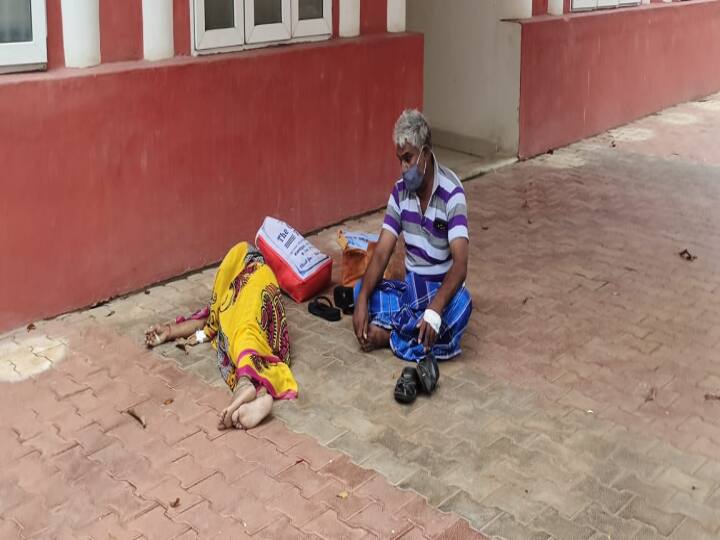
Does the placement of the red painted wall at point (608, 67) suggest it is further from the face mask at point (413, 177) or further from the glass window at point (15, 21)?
the glass window at point (15, 21)

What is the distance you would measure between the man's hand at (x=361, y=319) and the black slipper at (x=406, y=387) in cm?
43

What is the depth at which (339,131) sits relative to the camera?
708 centimetres

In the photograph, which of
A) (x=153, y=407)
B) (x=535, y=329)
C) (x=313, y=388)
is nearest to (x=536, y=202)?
(x=535, y=329)

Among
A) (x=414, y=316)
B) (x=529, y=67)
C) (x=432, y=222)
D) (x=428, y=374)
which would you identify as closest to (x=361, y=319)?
(x=414, y=316)

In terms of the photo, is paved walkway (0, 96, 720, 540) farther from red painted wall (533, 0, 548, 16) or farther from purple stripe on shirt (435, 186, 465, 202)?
red painted wall (533, 0, 548, 16)

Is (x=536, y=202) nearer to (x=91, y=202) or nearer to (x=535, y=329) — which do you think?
(x=535, y=329)

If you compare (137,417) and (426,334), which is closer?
(137,417)

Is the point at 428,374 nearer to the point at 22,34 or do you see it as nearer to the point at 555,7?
the point at 22,34

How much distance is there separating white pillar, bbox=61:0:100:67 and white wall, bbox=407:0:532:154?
16.1 ft

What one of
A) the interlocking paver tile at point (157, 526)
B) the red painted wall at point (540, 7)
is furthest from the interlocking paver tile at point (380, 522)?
the red painted wall at point (540, 7)

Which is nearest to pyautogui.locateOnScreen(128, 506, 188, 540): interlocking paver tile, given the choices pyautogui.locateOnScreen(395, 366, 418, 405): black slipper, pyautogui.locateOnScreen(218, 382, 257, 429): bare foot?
pyautogui.locateOnScreen(218, 382, 257, 429): bare foot

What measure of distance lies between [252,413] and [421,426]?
804 millimetres

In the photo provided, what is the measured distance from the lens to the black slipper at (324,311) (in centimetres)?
548

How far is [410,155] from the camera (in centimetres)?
462
